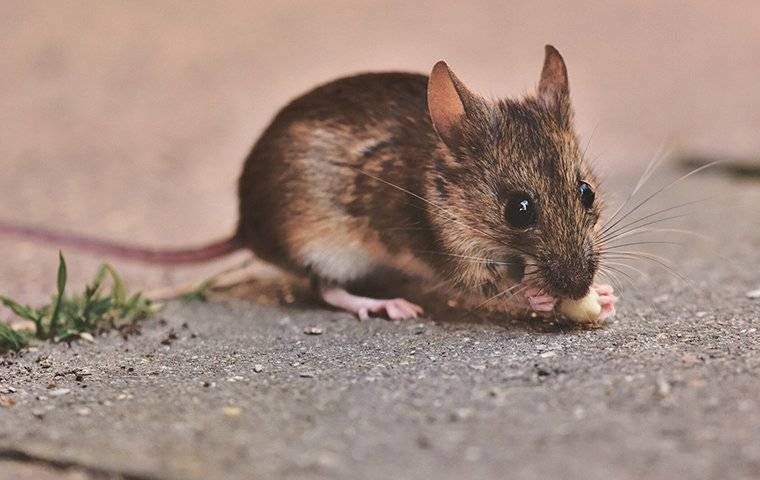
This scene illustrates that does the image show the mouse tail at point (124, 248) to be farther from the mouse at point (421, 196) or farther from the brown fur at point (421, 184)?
the brown fur at point (421, 184)

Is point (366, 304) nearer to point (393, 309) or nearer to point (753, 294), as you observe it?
point (393, 309)

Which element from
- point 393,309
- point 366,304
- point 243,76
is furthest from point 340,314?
point 243,76

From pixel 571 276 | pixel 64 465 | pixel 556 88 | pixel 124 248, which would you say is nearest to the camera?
pixel 64 465

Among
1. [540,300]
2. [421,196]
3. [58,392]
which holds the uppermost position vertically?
[421,196]

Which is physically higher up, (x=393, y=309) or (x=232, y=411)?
(x=393, y=309)

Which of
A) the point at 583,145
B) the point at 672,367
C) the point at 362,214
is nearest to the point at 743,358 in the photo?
the point at 672,367

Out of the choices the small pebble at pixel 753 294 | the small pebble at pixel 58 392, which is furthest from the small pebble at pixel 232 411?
the small pebble at pixel 753 294

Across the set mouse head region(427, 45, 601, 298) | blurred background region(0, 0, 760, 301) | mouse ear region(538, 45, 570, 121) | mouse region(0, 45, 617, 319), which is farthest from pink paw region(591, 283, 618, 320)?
blurred background region(0, 0, 760, 301)
